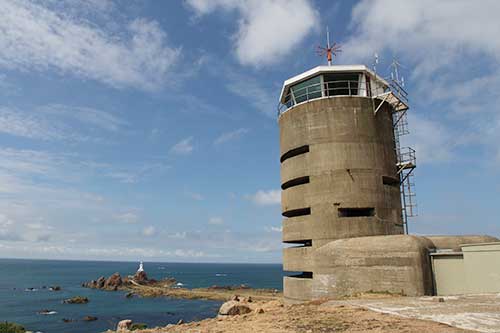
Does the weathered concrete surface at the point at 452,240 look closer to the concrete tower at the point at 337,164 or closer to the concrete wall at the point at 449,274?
the concrete wall at the point at 449,274

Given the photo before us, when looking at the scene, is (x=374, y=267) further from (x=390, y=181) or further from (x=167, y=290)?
(x=167, y=290)

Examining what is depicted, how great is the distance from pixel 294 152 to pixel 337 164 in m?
3.18

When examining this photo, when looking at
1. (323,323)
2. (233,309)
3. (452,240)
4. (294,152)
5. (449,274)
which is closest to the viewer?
(323,323)

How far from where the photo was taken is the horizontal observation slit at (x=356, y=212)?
2114 centimetres

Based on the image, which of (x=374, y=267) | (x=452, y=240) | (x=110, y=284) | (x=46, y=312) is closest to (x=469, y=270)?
(x=452, y=240)

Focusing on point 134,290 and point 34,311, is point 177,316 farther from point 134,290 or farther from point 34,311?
point 134,290

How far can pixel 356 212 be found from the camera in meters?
21.8

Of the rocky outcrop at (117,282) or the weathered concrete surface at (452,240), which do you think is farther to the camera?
the rocky outcrop at (117,282)

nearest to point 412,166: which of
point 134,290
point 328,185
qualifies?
point 328,185

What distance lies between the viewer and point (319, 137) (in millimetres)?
21984

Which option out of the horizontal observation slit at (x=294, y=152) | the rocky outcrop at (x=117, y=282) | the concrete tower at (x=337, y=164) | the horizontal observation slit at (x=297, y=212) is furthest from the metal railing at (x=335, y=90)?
the rocky outcrop at (x=117, y=282)

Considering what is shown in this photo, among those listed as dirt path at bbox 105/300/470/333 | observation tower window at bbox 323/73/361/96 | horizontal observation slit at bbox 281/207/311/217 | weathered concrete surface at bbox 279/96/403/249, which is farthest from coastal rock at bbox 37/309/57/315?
dirt path at bbox 105/300/470/333

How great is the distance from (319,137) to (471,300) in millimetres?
11463

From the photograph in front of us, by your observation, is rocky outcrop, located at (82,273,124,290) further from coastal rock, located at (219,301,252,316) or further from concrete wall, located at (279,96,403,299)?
coastal rock, located at (219,301,252,316)
